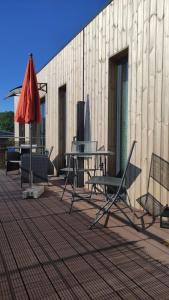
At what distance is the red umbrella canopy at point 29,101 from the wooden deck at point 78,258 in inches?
73.0

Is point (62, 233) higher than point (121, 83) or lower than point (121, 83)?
lower

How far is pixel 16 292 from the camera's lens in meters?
2.11

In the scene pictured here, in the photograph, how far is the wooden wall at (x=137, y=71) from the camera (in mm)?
3764

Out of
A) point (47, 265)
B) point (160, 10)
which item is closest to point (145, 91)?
point (160, 10)

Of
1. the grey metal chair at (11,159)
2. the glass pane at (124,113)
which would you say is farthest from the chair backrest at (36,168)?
the grey metal chair at (11,159)

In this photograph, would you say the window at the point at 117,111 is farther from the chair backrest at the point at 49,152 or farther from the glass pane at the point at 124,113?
the chair backrest at the point at 49,152

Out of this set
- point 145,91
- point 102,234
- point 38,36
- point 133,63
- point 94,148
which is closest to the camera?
point 102,234

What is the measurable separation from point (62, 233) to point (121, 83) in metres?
2.86

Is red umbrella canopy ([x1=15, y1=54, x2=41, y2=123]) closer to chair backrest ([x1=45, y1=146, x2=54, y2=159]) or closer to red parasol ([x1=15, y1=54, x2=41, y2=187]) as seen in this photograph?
red parasol ([x1=15, y1=54, x2=41, y2=187])

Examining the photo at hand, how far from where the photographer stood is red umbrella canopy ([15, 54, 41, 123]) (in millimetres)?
5371

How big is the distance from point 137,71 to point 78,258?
2.66 metres

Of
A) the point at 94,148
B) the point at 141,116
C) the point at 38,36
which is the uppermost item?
the point at 38,36

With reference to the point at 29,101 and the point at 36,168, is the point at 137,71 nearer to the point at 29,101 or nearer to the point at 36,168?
the point at 29,101

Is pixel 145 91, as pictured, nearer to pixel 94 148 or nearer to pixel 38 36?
pixel 94 148
